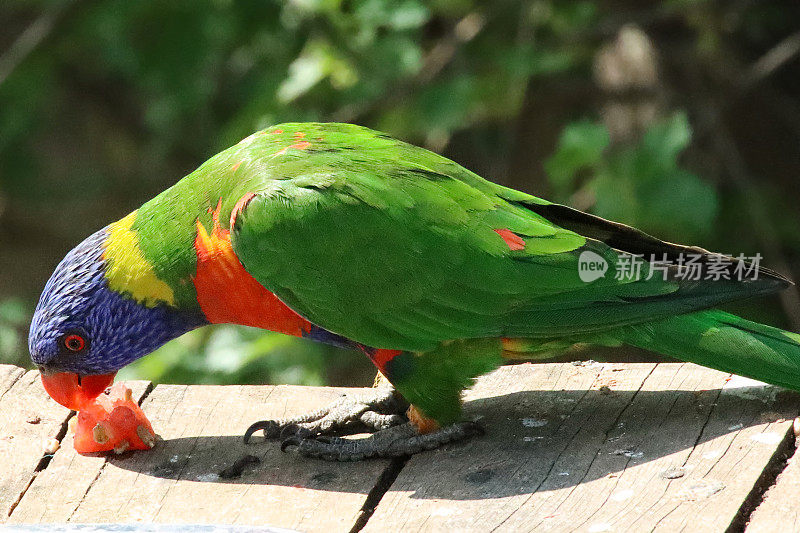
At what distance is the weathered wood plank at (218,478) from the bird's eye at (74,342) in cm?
32

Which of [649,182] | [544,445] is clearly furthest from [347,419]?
[649,182]

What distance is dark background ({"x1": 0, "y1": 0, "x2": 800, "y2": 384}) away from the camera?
15.2 feet

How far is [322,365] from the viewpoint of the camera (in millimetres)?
5168

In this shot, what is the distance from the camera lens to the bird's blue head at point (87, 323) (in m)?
3.02

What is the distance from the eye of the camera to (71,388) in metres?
3.06

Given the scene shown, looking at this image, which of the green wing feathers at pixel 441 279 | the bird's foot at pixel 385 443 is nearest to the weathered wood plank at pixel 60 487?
the bird's foot at pixel 385 443

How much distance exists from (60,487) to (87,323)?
0.53 m

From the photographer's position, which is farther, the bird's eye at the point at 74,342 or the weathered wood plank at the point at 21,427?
the bird's eye at the point at 74,342

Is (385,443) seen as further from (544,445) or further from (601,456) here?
(601,456)

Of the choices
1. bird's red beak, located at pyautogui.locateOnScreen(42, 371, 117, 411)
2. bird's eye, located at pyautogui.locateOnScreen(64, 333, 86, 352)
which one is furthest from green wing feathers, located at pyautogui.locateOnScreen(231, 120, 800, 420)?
bird's red beak, located at pyautogui.locateOnScreen(42, 371, 117, 411)

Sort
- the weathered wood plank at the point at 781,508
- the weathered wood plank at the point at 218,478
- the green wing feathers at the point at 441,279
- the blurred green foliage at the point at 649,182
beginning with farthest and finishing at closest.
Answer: the blurred green foliage at the point at 649,182, the green wing feathers at the point at 441,279, the weathered wood plank at the point at 218,478, the weathered wood plank at the point at 781,508

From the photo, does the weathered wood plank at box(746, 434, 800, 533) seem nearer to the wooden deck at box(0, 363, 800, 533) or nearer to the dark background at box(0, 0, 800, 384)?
the wooden deck at box(0, 363, 800, 533)

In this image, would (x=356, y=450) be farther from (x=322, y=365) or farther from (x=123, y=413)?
(x=322, y=365)

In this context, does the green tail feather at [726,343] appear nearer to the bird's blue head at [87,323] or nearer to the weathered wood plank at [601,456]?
the weathered wood plank at [601,456]
